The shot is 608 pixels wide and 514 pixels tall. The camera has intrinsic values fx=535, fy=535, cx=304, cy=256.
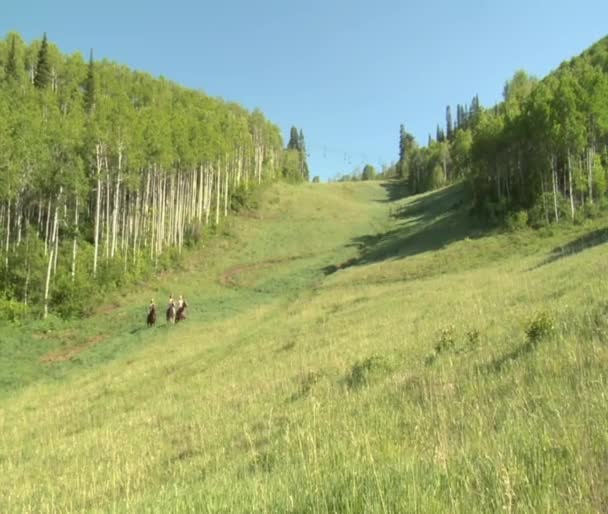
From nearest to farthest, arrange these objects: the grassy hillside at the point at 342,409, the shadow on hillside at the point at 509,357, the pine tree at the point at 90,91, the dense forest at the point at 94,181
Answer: the grassy hillside at the point at 342,409 < the shadow on hillside at the point at 509,357 < the dense forest at the point at 94,181 < the pine tree at the point at 90,91

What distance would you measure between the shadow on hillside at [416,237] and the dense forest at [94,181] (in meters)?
21.2

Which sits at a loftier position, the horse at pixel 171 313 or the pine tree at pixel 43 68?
the pine tree at pixel 43 68

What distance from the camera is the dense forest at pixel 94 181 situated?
43688mm

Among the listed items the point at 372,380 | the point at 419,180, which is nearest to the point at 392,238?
the point at 372,380

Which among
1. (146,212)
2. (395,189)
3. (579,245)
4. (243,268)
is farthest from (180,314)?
(395,189)

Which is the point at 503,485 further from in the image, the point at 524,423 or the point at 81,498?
the point at 81,498

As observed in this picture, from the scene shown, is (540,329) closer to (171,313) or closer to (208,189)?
(171,313)

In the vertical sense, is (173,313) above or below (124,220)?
below

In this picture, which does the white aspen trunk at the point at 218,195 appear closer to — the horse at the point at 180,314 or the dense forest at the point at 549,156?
the dense forest at the point at 549,156

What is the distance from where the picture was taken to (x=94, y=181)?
188 feet

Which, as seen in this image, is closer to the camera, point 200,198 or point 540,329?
point 540,329

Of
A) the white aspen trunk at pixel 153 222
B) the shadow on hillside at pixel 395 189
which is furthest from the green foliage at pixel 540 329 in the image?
the shadow on hillside at pixel 395 189

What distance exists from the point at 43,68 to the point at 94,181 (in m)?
46.5

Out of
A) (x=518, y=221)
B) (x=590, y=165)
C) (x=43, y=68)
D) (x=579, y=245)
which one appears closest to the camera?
(x=579, y=245)
